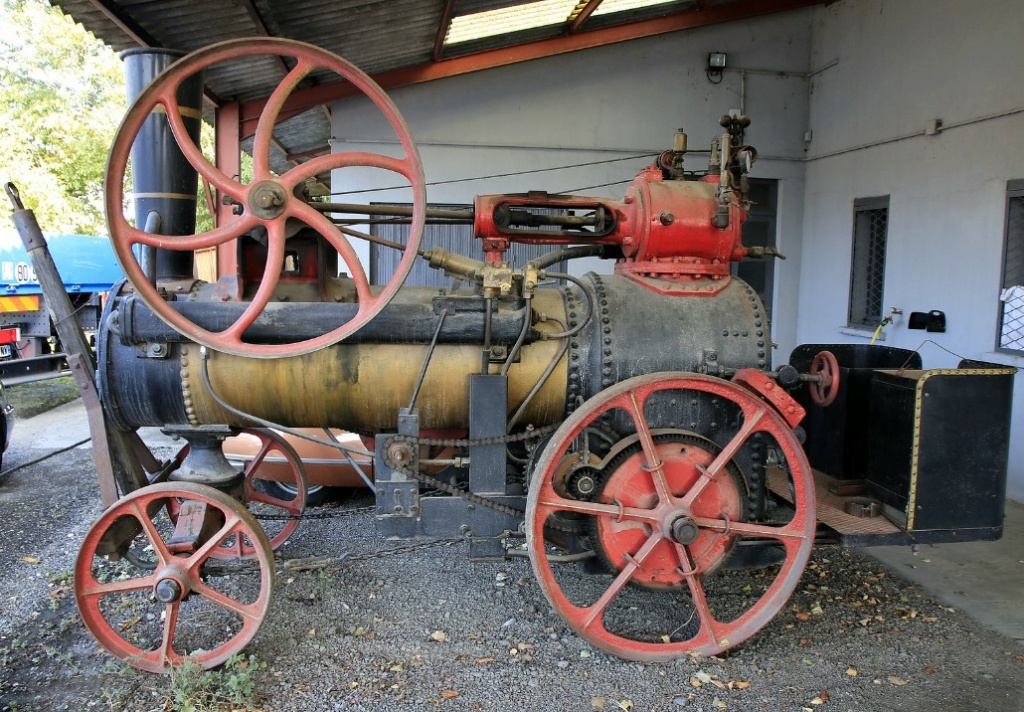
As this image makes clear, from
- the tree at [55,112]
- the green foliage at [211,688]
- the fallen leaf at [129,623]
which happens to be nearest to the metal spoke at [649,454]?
the green foliage at [211,688]

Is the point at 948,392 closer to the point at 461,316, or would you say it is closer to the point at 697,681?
the point at 697,681

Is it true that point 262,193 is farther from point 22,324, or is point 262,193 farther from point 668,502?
point 22,324

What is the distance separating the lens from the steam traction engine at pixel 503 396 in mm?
3000

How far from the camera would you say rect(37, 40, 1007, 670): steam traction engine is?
300 centimetres

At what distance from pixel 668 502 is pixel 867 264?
20.5ft

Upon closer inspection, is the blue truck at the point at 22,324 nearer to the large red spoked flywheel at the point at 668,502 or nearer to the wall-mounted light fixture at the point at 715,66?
the large red spoked flywheel at the point at 668,502

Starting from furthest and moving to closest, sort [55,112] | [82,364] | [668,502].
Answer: [55,112]
[82,364]
[668,502]

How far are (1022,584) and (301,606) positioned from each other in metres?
4.03

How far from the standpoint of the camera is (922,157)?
6887mm

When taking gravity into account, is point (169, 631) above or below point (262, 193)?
below

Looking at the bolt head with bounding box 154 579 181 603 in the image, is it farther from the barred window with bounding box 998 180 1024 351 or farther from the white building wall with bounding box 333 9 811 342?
the white building wall with bounding box 333 9 811 342

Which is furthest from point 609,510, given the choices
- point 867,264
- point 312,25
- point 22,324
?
point 22,324

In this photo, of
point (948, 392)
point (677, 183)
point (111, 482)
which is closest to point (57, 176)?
point (111, 482)

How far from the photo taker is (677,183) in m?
3.38
